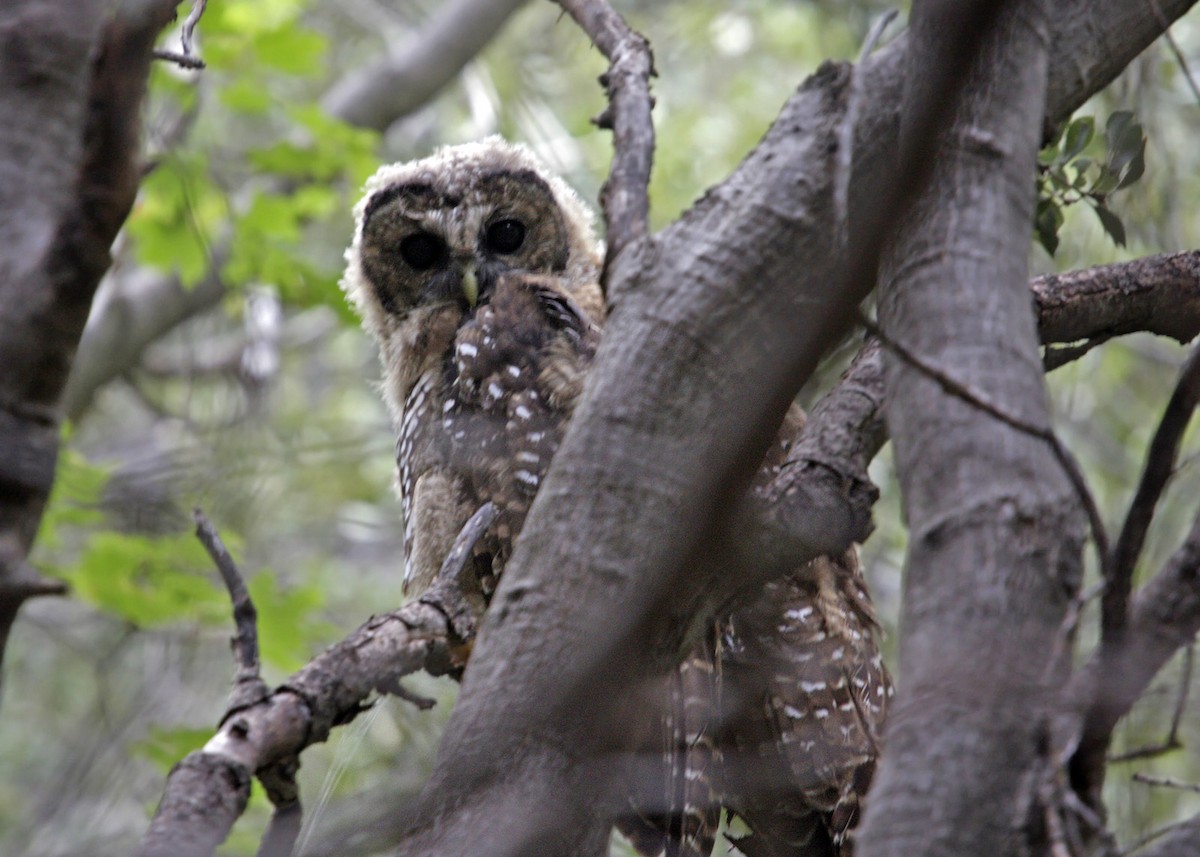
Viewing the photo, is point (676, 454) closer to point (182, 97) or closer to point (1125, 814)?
point (1125, 814)

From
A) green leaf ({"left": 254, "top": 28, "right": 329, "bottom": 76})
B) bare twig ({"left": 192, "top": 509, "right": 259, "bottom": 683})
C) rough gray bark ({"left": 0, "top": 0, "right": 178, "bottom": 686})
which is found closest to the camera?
rough gray bark ({"left": 0, "top": 0, "right": 178, "bottom": 686})

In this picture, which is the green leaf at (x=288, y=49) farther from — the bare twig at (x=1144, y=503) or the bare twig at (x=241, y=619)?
the bare twig at (x=1144, y=503)

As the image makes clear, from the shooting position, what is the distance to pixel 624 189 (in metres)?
1.76

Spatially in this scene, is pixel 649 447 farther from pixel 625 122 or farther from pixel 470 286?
pixel 470 286

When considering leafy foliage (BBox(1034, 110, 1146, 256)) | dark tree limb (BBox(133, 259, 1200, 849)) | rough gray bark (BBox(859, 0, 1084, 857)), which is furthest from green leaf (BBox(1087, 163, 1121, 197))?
rough gray bark (BBox(859, 0, 1084, 857))

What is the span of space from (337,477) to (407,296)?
3.46m

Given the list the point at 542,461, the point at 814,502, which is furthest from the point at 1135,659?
the point at 542,461

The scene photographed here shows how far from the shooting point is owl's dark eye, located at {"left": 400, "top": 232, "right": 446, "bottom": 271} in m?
3.86

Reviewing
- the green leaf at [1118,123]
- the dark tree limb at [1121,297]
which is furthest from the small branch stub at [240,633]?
the green leaf at [1118,123]

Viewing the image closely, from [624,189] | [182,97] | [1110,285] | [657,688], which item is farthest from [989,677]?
[182,97]

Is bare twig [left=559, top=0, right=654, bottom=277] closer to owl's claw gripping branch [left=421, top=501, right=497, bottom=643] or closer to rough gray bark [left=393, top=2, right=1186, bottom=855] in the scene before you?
rough gray bark [left=393, top=2, right=1186, bottom=855]

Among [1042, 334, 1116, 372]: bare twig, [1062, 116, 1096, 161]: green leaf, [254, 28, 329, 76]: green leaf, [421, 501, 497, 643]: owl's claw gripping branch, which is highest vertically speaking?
[254, 28, 329, 76]: green leaf

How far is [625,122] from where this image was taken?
1836mm

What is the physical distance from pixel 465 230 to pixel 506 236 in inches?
6.7
